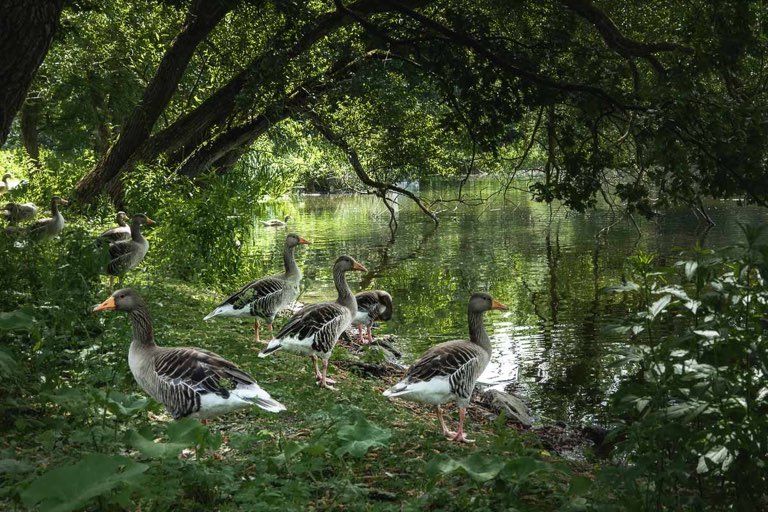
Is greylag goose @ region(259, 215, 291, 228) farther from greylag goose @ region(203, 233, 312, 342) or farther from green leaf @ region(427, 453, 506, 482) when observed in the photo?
green leaf @ region(427, 453, 506, 482)

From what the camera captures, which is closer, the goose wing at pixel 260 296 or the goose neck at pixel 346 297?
the goose neck at pixel 346 297

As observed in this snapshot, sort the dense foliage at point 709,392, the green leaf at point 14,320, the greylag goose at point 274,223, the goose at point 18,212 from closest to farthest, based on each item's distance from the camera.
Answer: the dense foliage at point 709,392 < the green leaf at point 14,320 < the goose at point 18,212 < the greylag goose at point 274,223

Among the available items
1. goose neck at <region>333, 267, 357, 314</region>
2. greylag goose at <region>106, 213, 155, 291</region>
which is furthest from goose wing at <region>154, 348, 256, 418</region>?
greylag goose at <region>106, 213, 155, 291</region>

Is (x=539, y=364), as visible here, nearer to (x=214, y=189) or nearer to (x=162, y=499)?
(x=214, y=189)

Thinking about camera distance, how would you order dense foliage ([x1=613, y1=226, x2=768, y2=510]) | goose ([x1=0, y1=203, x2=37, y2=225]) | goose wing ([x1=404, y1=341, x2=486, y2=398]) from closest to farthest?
1. dense foliage ([x1=613, y1=226, x2=768, y2=510])
2. goose wing ([x1=404, y1=341, x2=486, y2=398])
3. goose ([x1=0, y1=203, x2=37, y2=225])

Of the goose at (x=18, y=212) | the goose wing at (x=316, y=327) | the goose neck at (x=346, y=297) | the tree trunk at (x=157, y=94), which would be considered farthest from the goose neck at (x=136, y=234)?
the goose wing at (x=316, y=327)

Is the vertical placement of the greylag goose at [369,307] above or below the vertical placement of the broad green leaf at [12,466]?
below

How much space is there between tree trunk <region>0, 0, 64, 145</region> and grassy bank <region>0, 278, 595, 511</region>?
223 centimetres

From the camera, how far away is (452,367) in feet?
26.8

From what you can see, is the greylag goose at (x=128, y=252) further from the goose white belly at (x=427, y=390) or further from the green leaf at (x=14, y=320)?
the green leaf at (x=14, y=320)

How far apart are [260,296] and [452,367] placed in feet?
14.7

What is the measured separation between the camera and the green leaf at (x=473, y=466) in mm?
4410

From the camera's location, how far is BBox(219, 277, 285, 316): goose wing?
11.5 metres

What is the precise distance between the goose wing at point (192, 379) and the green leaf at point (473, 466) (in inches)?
99.4
